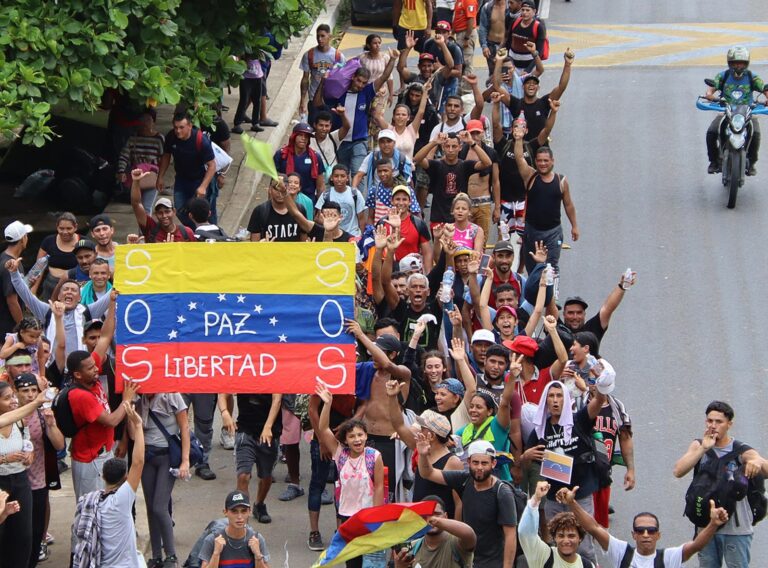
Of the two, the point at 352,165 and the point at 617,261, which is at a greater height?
the point at 352,165

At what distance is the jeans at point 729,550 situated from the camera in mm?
10336

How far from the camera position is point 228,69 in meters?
16.2

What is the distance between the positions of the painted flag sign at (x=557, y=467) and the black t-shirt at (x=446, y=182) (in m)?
5.18

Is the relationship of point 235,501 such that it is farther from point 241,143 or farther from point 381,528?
point 241,143

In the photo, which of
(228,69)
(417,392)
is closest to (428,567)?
(417,392)

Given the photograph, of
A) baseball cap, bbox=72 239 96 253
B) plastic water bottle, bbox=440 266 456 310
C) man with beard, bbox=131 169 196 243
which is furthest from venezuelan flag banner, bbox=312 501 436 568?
man with beard, bbox=131 169 196 243

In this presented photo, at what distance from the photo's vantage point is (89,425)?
35.7 ft

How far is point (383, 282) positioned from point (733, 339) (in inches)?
167

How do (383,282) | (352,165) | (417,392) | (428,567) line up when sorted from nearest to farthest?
(428,567), (417,392), (383,282), (352,165)

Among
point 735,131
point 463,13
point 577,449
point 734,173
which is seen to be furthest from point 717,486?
point 463,13

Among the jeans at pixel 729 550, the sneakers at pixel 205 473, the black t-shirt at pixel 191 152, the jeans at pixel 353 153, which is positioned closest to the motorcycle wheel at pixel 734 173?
the jeans at pixel 353 153

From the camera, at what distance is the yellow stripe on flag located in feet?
36.1

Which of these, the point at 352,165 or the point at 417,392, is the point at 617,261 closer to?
the point at 352,165

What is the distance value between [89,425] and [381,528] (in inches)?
94.6
